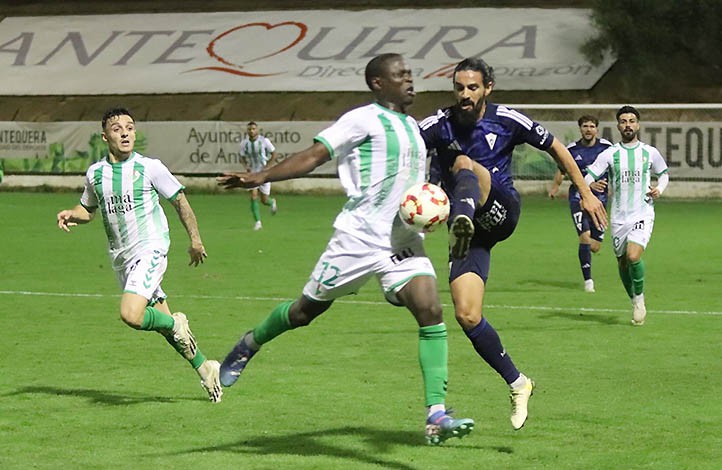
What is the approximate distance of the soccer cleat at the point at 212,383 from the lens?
9055 mm

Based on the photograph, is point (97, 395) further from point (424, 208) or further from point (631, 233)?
point (631, 233)

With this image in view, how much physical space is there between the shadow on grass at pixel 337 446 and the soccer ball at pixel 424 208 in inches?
48.1

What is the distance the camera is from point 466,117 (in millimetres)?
8047

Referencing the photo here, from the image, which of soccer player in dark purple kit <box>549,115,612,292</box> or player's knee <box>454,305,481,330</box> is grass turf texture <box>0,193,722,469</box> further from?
player's knee <box>454,305,481,330</box>

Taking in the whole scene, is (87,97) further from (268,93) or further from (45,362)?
(45,362)

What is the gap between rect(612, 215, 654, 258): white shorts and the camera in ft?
45.1

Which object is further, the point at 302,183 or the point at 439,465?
the point at 302,183

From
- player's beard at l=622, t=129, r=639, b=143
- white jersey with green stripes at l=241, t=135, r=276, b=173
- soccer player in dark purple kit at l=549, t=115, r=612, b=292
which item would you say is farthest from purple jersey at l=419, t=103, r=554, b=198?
white jersey with green stripes at l=241, t=135, r=276, b=173

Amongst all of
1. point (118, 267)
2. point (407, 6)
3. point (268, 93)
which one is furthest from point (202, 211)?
point (118, 267)

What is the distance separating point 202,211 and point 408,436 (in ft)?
75.7

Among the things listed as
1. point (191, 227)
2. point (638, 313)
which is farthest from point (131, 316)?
point (638, 313)

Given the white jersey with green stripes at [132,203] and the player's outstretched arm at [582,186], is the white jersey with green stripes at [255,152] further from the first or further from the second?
the player's outstretched arm at [582,186]

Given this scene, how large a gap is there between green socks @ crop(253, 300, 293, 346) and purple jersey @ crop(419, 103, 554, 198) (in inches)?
47.8

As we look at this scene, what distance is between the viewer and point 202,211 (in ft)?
101
